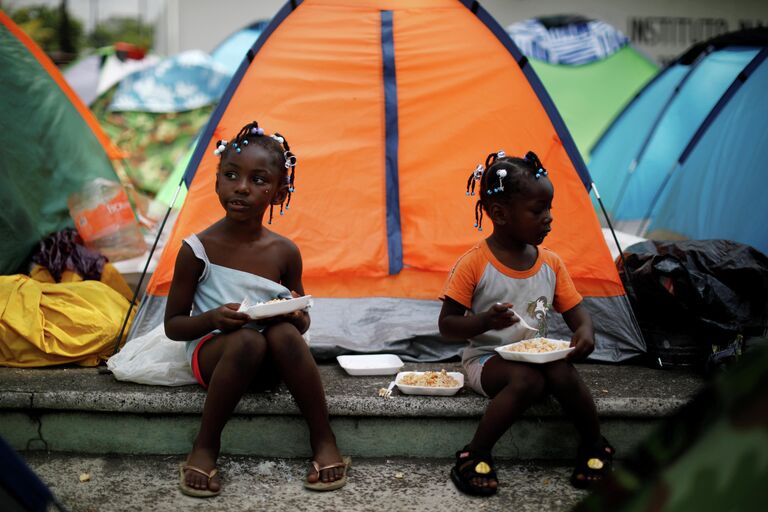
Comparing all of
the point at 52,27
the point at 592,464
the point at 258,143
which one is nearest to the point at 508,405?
the point at 592,464

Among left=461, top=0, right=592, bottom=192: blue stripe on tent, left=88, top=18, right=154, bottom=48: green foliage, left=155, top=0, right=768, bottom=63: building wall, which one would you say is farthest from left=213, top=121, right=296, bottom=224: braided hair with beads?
left=88, top=18, right=154, bottom=48: green foliage

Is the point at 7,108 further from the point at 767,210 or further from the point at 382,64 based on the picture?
the point at 767,210

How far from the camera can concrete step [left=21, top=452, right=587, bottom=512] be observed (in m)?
2.44

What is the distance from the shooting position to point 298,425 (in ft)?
9.07

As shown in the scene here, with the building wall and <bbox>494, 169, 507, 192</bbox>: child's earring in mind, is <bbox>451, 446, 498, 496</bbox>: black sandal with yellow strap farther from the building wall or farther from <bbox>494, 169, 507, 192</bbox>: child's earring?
the building wall

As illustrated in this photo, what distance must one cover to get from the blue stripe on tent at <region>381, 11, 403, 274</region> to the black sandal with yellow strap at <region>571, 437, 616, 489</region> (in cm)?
131

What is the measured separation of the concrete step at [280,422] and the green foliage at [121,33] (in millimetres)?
12700

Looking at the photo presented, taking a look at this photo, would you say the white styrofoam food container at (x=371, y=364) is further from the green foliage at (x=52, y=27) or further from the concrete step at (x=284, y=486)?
the green foliage at (x=52, y=27)

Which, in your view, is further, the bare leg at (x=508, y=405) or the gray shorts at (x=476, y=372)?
the gray shorts at (x=476, y=372)

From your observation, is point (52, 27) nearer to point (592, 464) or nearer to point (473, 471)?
point (473, 471)

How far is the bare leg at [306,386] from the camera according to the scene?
2541 millimetres

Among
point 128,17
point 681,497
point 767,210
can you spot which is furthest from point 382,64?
point 128,17

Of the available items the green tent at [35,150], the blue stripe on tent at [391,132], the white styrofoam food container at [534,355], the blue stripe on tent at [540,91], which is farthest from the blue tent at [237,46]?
the white styrofoam food container at [534,355]

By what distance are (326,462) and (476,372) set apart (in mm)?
598
